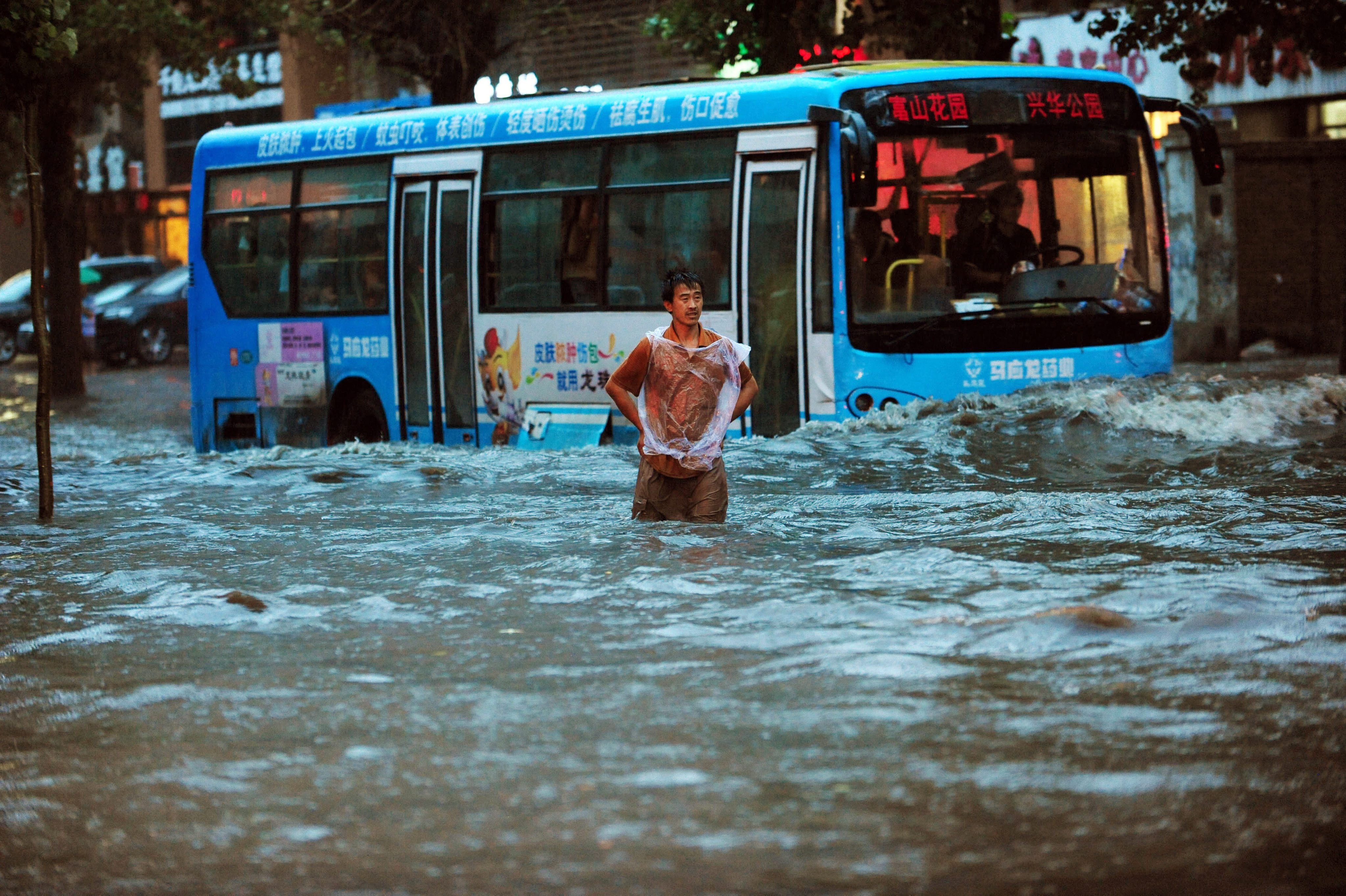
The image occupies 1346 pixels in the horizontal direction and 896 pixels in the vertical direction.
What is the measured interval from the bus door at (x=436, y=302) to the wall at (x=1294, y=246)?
11756 mm

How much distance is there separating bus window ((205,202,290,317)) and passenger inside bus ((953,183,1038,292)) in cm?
666

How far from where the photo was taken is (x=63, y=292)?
24.9 m

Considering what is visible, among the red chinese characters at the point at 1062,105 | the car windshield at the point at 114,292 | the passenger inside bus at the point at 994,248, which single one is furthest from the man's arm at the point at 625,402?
the car windshield at the point at 114,292

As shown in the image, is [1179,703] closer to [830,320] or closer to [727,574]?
[727,574]

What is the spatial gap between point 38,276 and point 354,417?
17.4 ft

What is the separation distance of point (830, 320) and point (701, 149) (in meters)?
Result: 1.76

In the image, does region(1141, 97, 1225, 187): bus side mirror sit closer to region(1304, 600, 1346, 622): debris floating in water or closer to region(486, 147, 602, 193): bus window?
region(486, 147, 602, 193): bus window

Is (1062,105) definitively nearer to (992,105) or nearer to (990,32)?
(992,105)

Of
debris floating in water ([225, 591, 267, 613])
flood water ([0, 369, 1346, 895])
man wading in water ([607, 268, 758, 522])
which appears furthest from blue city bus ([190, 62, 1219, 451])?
debris floating in water ([225, 591, 267, 613])

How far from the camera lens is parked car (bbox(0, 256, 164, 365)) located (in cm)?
3212

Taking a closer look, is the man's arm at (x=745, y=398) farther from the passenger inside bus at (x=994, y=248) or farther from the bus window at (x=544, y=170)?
the bus window at (x=544, y=170)

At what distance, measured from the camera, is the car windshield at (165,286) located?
3197 centimetres

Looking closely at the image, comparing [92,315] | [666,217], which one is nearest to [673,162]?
[666,217]

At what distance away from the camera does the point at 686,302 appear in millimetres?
8328
